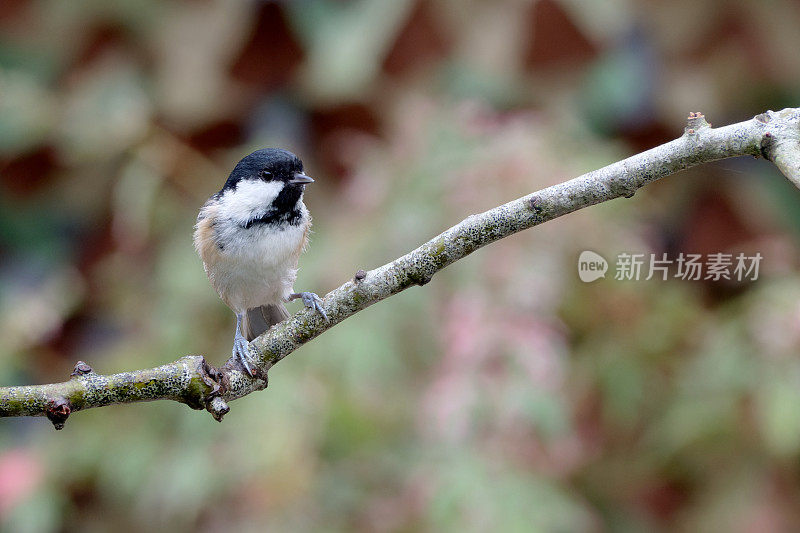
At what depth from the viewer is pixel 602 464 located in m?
3.03

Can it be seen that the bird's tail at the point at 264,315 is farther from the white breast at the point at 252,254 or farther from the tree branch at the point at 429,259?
the tree branch at the point at 429,259

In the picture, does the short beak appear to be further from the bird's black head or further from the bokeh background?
the bokeh background

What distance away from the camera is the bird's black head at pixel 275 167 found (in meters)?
1.08

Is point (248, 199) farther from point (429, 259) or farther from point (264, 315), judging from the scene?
point (429, 259)

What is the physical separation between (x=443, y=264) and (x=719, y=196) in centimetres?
273

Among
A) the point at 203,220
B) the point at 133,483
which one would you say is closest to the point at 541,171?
the point at 203,220

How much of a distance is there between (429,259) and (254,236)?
0.54 m

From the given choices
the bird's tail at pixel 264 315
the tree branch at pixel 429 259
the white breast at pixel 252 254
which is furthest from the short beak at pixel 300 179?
the bird's tail at pixel 264 315

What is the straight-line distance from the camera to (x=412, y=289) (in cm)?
248

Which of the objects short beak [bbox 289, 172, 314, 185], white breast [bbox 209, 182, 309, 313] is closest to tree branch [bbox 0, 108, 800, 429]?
short beak [bbox 289, 172, 314, 185]

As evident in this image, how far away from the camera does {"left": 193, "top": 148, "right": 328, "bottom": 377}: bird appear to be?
3.79ft

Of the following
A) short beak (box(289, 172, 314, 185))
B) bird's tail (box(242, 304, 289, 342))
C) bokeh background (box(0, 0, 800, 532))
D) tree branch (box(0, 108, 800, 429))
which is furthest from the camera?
bokeh background (box(0, 0, 800, 532))

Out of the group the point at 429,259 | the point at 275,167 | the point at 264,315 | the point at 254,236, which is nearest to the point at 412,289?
the point at 264,315

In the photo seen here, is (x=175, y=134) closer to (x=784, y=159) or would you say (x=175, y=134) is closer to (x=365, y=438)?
(x=365, y=438)
